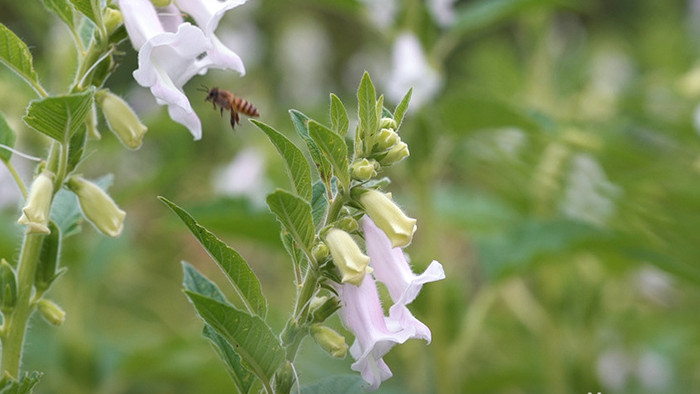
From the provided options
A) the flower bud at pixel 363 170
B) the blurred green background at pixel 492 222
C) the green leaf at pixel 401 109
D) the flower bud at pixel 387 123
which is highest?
the green leaf at pixel 401 109

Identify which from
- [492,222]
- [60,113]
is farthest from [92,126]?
[492,222]

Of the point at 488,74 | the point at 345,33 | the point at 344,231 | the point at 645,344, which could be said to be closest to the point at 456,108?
the point at 344,231

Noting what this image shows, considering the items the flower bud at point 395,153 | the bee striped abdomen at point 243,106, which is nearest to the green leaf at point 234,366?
the flower bud at point 395,153

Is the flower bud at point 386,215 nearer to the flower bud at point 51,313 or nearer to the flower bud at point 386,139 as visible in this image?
the flower bud at point 386,139

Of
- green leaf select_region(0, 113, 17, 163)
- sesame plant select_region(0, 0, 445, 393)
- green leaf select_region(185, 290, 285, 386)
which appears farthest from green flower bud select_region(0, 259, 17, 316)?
green leaf select_region(185, 290, 285, 386)

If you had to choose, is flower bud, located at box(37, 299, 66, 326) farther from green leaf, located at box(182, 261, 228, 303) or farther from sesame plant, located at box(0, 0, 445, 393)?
green leaf, located at box(182, 261, 228, 303)

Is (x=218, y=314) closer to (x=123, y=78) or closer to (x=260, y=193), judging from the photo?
(x=260, y=193)
